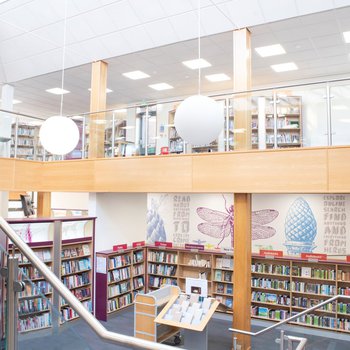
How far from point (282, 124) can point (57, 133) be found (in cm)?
370

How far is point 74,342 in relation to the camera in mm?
1764

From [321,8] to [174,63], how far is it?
3771mm

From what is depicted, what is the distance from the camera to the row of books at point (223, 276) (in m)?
8.84

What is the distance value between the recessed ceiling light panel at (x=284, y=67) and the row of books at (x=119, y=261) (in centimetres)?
599

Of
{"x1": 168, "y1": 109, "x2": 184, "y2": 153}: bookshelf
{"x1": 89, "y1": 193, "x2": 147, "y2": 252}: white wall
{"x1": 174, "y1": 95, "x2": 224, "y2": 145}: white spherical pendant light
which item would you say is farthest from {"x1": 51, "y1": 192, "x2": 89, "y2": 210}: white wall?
{"x1": 174, "y1": 95, "x2": 224, "y2": 145}: white spherical pendant light

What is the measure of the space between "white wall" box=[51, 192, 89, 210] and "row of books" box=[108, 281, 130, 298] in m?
3.76

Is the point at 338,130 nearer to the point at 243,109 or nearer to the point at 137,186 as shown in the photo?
the point at 243,109

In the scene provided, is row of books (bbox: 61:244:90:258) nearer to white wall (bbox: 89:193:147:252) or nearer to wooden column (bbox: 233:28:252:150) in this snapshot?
white wall (bbox: 89:193:147:252)

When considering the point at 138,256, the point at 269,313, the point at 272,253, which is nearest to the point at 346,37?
the point at 272,253

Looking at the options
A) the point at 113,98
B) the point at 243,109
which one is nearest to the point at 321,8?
the point at 243,109

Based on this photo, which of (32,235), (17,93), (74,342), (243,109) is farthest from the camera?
(17,93)

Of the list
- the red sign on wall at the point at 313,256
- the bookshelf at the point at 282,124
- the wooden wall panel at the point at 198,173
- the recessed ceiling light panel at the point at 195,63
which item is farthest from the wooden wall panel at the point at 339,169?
the recessed ceiling light panel at the point at 195,63

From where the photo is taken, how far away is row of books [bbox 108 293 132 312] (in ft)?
27.1

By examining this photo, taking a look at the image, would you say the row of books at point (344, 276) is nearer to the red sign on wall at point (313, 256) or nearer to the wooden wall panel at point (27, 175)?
the red sign on wall at point (313, 256)
